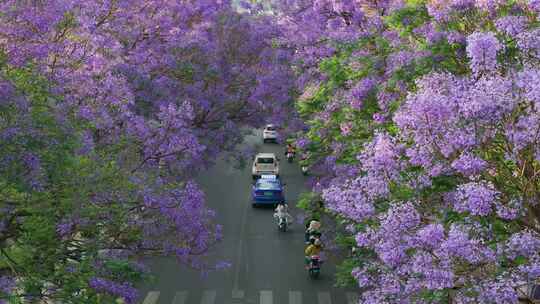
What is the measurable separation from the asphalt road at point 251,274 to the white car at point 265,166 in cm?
642

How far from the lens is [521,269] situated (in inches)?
434

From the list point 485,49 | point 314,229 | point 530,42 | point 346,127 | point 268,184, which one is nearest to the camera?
point 485,49

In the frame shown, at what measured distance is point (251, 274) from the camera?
2772 cm

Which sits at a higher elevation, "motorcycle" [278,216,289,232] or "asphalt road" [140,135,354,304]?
"motorcycle" [278,216,289,232]

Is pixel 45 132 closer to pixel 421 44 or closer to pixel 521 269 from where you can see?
pixel 521 269

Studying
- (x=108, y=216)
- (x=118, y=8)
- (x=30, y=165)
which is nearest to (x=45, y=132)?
(x=30, y=165)

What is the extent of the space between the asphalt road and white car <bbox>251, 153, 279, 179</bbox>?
6423 millimetres

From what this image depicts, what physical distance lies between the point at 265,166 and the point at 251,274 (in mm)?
18595

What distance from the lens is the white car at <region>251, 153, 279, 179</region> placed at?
4569cm

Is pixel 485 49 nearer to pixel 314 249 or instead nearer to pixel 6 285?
pixel 6 285

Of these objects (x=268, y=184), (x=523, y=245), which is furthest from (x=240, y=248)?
(x=523, y=245)

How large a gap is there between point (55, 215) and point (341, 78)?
11392mm

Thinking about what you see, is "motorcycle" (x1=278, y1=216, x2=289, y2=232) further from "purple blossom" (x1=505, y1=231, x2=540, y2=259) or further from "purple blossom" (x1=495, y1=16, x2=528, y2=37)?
"purple blossom" (x1=505, y1=231, x2=540, y2=259)

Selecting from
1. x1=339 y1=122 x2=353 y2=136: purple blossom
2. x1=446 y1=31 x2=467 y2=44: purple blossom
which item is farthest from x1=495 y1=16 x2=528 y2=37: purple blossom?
x1=339 y1=122 x2=353 y2=136: purple blossom
